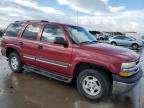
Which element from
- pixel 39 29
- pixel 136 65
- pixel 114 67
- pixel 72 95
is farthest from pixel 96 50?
pixel 39 29

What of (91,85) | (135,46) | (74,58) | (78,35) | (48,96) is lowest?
(135,46)

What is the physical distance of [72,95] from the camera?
5.12m

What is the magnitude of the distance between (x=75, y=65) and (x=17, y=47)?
2.54m

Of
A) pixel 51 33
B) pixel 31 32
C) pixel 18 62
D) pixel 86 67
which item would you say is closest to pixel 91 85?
pixel 86 67

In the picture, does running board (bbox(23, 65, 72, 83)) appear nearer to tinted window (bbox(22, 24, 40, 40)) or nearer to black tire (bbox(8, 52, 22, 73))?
black tire (bbox(8, 52, 22, 73))

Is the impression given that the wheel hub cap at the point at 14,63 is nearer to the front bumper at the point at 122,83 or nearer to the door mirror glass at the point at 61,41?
the door mirror glass at the point at 61,41

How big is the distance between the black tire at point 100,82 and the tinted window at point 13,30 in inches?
121

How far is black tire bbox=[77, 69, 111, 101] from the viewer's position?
451 centimetres

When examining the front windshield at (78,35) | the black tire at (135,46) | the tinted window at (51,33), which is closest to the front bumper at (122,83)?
the front windshield at (78,35)

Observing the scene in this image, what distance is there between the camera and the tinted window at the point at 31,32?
237 inches

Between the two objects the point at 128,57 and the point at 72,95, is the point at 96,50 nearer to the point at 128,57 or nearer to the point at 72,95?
the point at 128,57

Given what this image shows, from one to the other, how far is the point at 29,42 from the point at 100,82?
2.70 metres

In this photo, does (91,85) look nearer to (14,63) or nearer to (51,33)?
(51,33)

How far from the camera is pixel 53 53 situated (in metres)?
5.38
